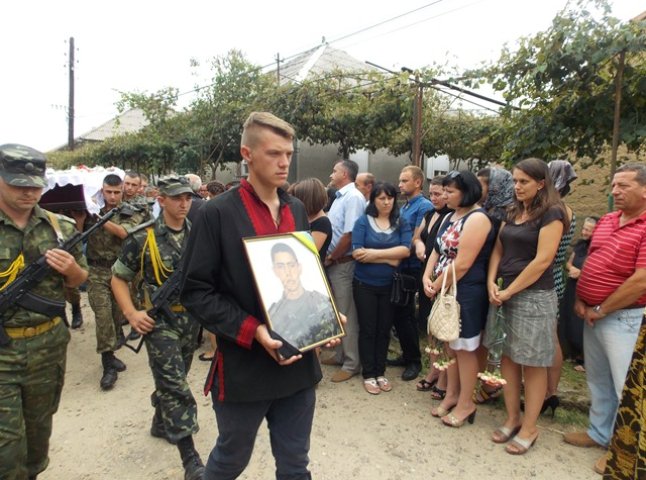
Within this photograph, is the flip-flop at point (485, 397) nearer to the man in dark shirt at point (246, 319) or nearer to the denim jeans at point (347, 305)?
the denim jeans at point (347, 305)

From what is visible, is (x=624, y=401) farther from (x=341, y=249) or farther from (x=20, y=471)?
(x=20, y=471)

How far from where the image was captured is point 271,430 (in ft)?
6.97

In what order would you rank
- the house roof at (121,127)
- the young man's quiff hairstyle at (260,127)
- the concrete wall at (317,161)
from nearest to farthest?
the young man's quiff hairstyle at (260,127) → the concrete wall at (317,161) → the house roof at (121,127)

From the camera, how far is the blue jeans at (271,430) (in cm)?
197

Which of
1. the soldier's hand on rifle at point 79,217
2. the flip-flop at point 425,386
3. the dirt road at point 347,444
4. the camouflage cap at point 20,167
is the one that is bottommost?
the dirt road at point 347,444

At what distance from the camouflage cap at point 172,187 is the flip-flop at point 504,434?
2.93 meters

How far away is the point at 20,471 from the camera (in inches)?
91.0

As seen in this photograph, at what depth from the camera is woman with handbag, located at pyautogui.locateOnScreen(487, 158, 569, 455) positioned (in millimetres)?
2977

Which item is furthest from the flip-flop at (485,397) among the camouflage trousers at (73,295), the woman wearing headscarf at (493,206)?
the camouflage trousers at (73,295)

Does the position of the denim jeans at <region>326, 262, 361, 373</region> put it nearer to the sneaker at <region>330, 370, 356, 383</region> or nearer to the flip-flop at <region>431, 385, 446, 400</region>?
the sneaker at <region>330, 370, 356, 383</region>

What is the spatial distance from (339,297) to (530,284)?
1.89 meters

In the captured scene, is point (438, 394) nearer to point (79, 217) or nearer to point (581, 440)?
point (581, 440)

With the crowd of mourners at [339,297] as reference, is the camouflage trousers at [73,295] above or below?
below

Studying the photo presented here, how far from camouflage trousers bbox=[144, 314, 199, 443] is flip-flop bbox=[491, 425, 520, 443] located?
7.28 feet
